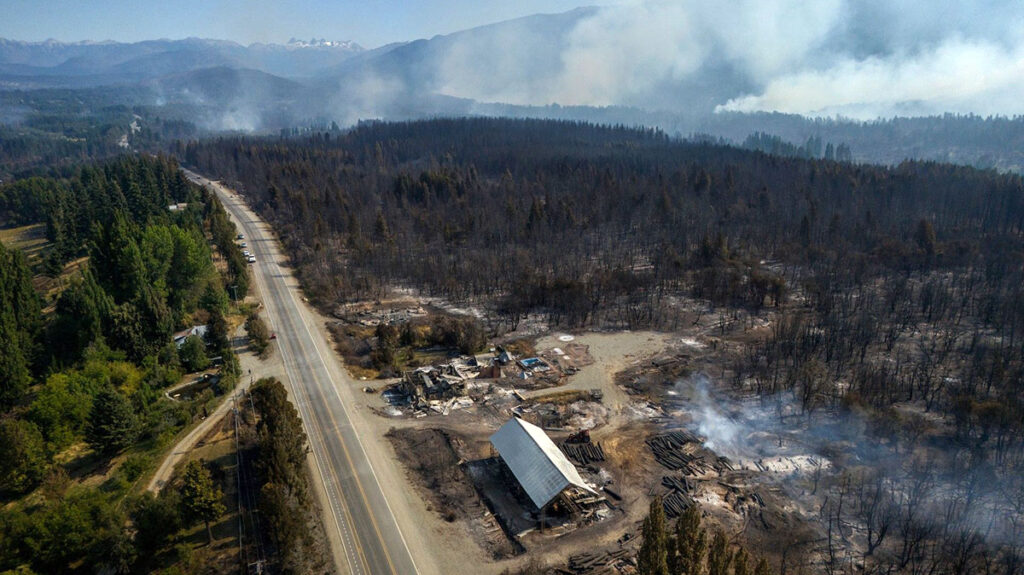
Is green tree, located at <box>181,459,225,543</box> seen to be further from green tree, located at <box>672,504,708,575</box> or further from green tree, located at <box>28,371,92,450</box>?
green tree, located at <box>672,504,708,575</box>

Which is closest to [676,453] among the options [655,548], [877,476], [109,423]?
[877,476]

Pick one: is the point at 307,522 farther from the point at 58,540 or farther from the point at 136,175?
the point at 136,175

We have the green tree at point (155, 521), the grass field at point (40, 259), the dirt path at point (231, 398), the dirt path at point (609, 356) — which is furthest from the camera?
the grass field at point (40, 259)

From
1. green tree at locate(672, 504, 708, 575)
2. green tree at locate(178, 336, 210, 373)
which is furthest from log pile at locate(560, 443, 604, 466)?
green tree at locate(178, 336, 210, 373)

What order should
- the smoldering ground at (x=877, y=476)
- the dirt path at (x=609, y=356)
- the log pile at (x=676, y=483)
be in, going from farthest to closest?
the dirt path at (x=609, y=356) → the log pile at (x=676, y=483) → the smoldering ground at (x=877, y=476)

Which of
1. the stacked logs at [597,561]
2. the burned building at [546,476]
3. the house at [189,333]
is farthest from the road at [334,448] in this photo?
the stacked logs at [597,561]

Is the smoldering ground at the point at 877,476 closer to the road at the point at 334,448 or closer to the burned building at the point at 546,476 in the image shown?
the burned building at the point at 546,476
